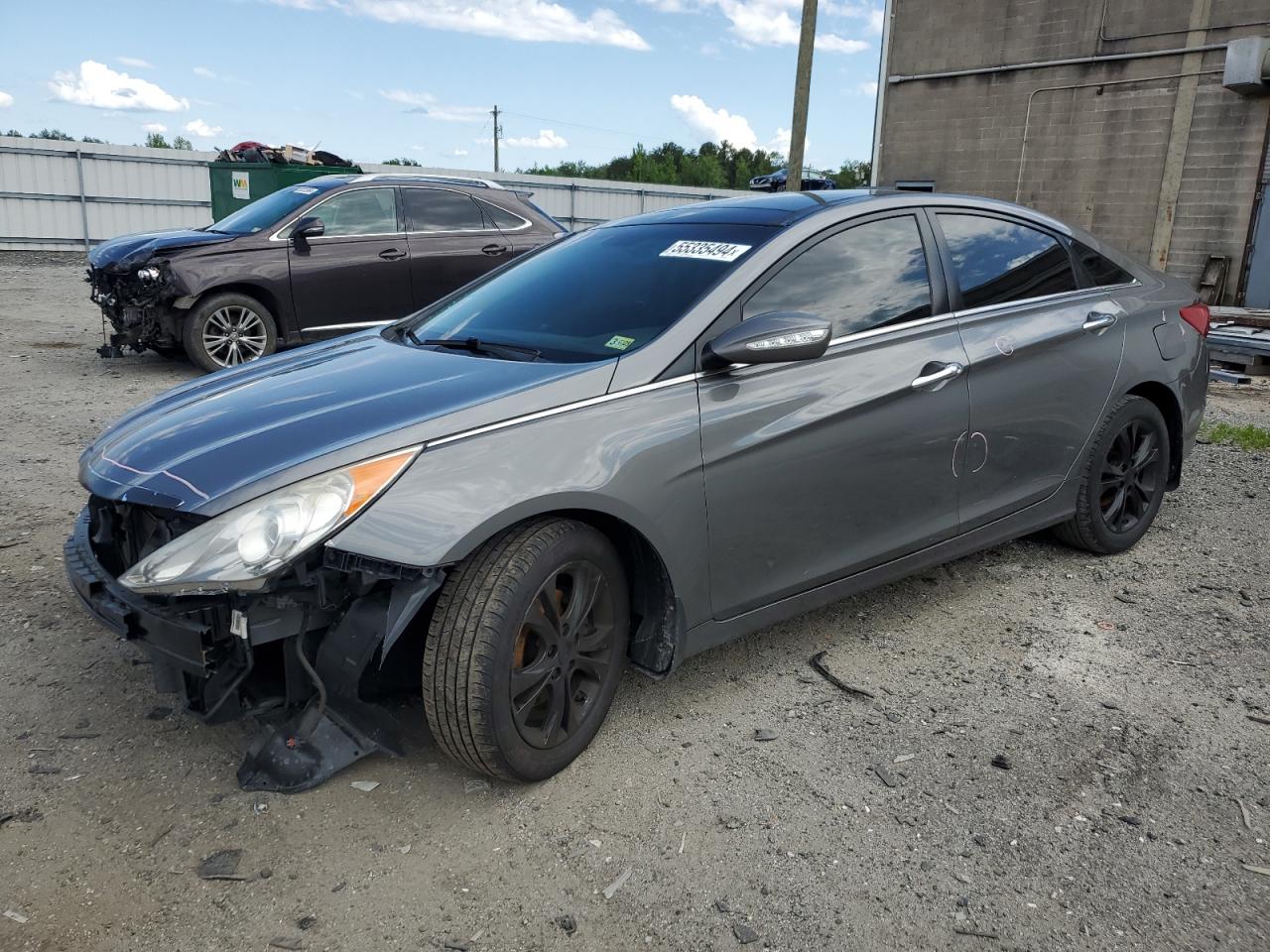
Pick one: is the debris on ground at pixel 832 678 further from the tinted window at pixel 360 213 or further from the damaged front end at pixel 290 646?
the tinted window at pixel 360 213

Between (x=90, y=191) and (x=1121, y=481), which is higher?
(x=90, y=191)

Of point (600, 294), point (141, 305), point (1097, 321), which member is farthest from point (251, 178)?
point (1097, 321)

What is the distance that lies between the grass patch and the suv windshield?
16.6 feet

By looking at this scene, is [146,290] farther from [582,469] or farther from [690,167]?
[690,167]

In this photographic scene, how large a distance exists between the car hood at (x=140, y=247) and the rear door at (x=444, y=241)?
153cm

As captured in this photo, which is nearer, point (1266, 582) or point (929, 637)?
point (929, 637)

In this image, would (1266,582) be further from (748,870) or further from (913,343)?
(748,870)

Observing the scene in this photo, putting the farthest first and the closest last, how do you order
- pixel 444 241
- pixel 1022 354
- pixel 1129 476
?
pixel 444 241
pixel 1129 476
pixel 1022 354

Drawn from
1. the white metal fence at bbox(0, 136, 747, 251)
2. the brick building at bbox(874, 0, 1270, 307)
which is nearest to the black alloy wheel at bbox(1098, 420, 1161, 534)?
the brick building at bbox(874, 0, 1270, 307)

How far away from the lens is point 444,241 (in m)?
9.10

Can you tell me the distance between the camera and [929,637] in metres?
3.75

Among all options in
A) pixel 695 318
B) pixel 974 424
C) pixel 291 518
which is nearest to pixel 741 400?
pixel 695 318

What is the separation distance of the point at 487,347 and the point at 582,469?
2.56 ft

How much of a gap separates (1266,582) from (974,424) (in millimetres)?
1772
